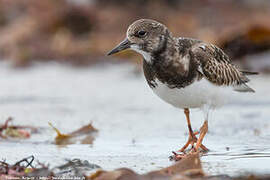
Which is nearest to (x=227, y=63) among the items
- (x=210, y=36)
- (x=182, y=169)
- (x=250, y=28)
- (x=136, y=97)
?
(x=182, y=169)

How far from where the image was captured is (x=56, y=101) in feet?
22.0

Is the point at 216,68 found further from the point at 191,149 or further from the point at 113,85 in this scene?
the point at 113,85

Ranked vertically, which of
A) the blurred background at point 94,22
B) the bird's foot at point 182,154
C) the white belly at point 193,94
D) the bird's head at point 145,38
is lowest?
the bird's foot at point 182,154

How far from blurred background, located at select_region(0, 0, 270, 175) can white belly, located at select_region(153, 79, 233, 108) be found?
383mm

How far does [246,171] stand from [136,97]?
3495 mm

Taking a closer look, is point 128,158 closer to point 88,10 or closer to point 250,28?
point 250,28

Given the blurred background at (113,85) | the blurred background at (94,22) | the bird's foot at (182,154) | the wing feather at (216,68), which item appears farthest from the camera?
the blurred background at (94,22)

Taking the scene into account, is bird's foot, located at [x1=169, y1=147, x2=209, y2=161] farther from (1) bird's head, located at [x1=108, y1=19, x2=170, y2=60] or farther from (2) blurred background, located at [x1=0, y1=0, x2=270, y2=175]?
(1) bird's head, located at [x1=108, y1=19, x2=170, y2=60]

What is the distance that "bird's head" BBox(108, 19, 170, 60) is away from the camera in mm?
3980

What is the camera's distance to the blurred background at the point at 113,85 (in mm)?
4250

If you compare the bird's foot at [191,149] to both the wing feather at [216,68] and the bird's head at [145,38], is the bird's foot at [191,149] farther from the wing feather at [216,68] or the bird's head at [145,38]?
the bird's head at [145,38]

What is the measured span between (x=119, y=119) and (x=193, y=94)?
1886 mm

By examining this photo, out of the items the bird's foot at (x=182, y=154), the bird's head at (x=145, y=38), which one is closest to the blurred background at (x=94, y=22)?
the bird's foot at (x=182, y=154)

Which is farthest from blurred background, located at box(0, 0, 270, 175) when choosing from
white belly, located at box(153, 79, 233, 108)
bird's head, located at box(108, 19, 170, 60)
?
bird's head, located at box(108, 19, 170, 60)
